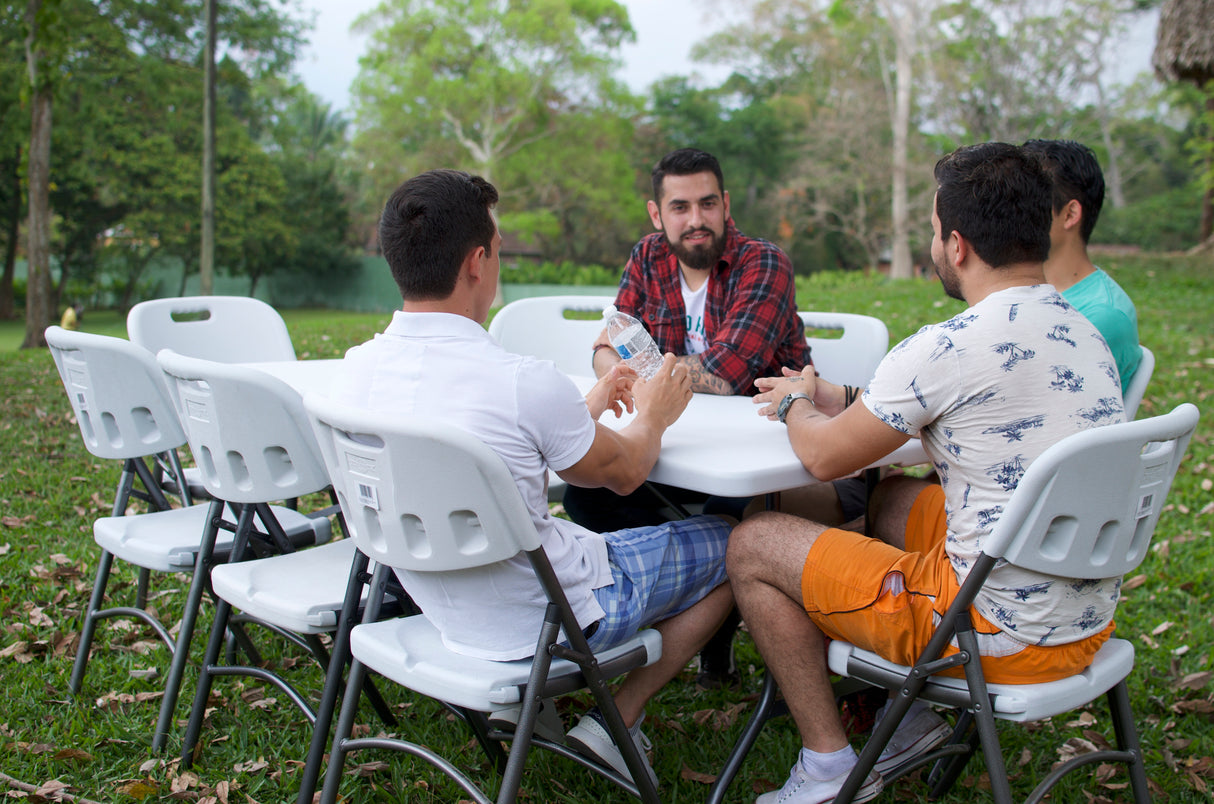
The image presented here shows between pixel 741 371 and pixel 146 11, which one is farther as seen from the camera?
pixel 146 11

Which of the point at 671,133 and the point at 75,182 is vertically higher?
the point at 671,133

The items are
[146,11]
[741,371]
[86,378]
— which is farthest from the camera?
[146,11]

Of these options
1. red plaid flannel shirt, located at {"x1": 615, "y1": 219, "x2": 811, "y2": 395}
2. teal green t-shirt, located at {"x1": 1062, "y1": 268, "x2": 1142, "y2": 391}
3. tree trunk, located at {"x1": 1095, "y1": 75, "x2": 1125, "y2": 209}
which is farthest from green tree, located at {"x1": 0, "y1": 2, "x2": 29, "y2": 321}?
tree trunk, located at {"x1": 1095, "y1": 75, "x2": 1125, "y2": 209}

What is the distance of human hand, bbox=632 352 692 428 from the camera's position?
1923mm

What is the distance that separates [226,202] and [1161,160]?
33824 millimetres

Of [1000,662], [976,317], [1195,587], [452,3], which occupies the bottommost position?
[1195,587]

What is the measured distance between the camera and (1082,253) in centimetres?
246

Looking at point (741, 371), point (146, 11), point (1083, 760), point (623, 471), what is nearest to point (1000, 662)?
point (1083, 760)

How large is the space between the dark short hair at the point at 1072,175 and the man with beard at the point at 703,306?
89 centimetres

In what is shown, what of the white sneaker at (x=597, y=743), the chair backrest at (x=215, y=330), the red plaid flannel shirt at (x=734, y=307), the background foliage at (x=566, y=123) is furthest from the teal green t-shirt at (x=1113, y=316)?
the background foliage at (x=566, y=123)

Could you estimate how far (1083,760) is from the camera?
175 centimetres

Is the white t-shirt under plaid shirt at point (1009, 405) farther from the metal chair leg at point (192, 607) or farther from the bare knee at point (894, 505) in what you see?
the metal chair leg at point (192, 607)

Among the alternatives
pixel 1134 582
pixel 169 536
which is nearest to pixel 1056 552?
pixel 169 536

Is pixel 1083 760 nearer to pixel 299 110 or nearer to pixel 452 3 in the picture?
pixel 452 3
